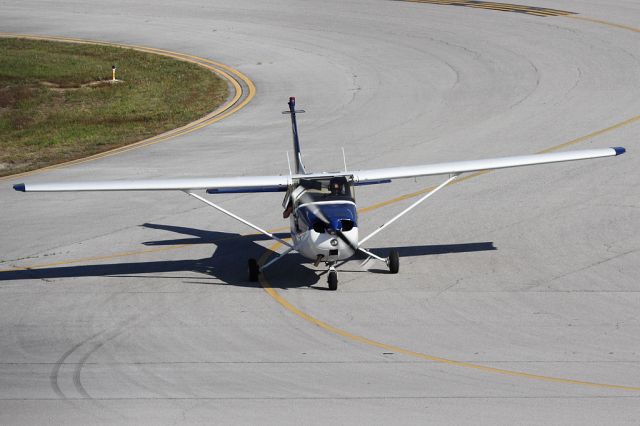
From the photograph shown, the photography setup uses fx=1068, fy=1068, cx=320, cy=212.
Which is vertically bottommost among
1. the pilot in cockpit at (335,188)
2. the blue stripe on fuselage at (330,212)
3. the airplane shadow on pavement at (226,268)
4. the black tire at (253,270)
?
the airplane shadow on pavement at (226,268)

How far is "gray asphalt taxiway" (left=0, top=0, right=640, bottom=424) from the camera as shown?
16.1 metres

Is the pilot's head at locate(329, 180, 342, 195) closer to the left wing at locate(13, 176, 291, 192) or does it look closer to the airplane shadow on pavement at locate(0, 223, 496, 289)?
the left wing at locate(13, 176, 291, 192)

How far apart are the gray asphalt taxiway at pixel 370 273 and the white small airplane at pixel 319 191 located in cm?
99

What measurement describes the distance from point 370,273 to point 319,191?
2.14 m

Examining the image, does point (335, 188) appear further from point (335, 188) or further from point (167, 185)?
point (167, 185)

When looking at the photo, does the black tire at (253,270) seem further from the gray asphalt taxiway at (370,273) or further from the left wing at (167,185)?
the left wing at (167,185)

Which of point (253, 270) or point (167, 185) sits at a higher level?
point (167, 185)

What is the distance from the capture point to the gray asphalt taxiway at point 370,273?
16.1 meters

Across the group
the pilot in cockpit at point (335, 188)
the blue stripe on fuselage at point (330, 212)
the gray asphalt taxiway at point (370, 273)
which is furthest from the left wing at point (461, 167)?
the gray asphalt taxiway at point (370, 273)

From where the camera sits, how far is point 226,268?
22.9m

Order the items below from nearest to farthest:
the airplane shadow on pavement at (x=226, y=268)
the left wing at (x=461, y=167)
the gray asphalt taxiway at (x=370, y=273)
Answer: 1. the gray asphalt taxiway at (x=370, y=273)
2. the airplane shadow on pavement at (x=226, y=268)
3. the left wing at (x=461, y=167)

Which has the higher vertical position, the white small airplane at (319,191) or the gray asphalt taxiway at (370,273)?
the white small airplane at (319,191)

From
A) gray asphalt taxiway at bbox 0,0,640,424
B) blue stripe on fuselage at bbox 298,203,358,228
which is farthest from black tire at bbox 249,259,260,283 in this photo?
blue stripe on fuselage at bbox 298,203,358,228

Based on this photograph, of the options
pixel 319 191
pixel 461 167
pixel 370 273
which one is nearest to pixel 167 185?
pixel 319 191
